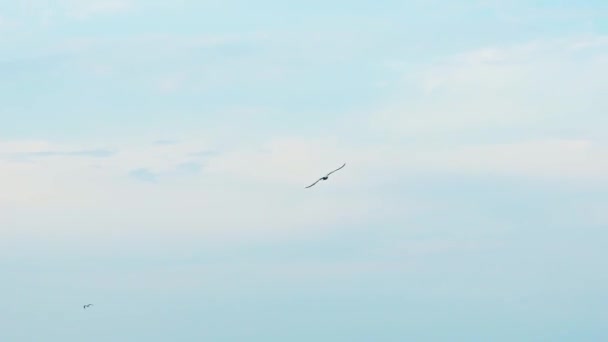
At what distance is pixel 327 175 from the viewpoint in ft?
350

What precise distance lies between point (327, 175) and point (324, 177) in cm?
111

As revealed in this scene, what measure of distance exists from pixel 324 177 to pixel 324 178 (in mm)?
479

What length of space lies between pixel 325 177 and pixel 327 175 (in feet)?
2.84

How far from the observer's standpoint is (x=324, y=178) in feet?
348

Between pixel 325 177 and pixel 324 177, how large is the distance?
0.34 m

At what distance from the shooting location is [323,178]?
106 m

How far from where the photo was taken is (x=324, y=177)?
106 metres

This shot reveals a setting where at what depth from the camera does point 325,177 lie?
350 ft

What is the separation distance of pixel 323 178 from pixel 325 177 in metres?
0.86

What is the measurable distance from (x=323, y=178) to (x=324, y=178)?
12.0 inches

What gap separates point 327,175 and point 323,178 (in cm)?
162
